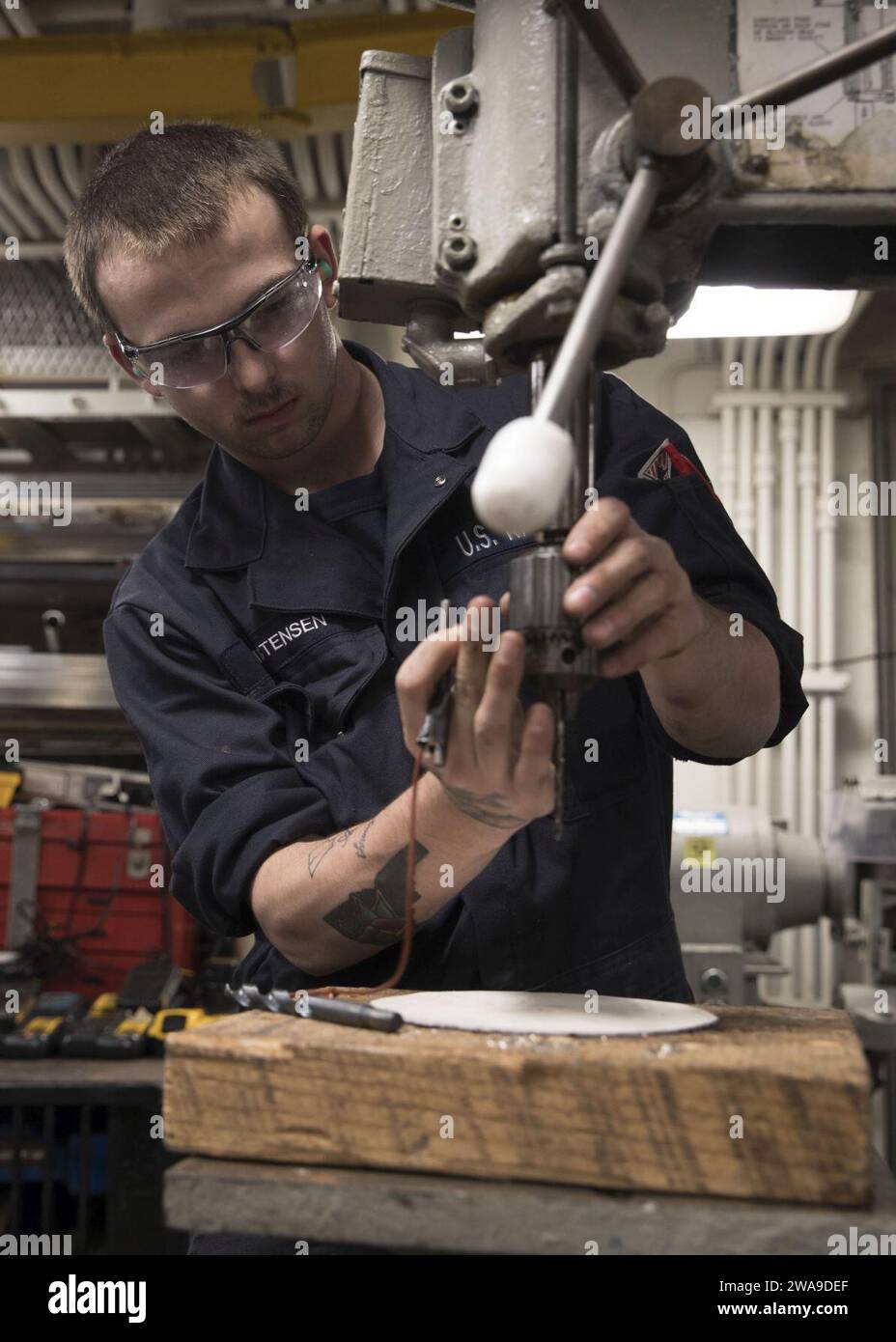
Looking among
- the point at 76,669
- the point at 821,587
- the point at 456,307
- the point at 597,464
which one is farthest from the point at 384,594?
the point at 821,587

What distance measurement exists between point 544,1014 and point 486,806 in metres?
0.15

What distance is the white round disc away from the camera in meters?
0.76

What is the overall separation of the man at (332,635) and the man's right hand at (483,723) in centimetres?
13

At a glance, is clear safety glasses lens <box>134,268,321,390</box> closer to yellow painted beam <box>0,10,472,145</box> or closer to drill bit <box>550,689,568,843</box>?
drill bit <box>550,689,568,843</box>

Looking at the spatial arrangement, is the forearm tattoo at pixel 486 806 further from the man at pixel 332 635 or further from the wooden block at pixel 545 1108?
the wooden block at pixel 545 1108

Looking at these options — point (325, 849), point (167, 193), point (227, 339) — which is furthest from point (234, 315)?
point (325, 849)

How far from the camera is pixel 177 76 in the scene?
2566 mm

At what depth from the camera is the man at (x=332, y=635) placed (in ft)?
3.45

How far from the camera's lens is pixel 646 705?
1.17 m

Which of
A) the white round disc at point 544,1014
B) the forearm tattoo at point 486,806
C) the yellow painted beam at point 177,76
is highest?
the yellow painted beam at point 177,76

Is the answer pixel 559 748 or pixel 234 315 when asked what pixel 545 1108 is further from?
pixel 234 315

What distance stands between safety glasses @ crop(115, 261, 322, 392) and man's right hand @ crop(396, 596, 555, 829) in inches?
18.3

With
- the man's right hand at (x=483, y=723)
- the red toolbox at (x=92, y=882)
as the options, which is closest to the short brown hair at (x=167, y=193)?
the man's right hand at (x=483, y=723)

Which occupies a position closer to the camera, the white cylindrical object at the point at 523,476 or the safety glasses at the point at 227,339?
the white cylindrical object at the point at 523,476
